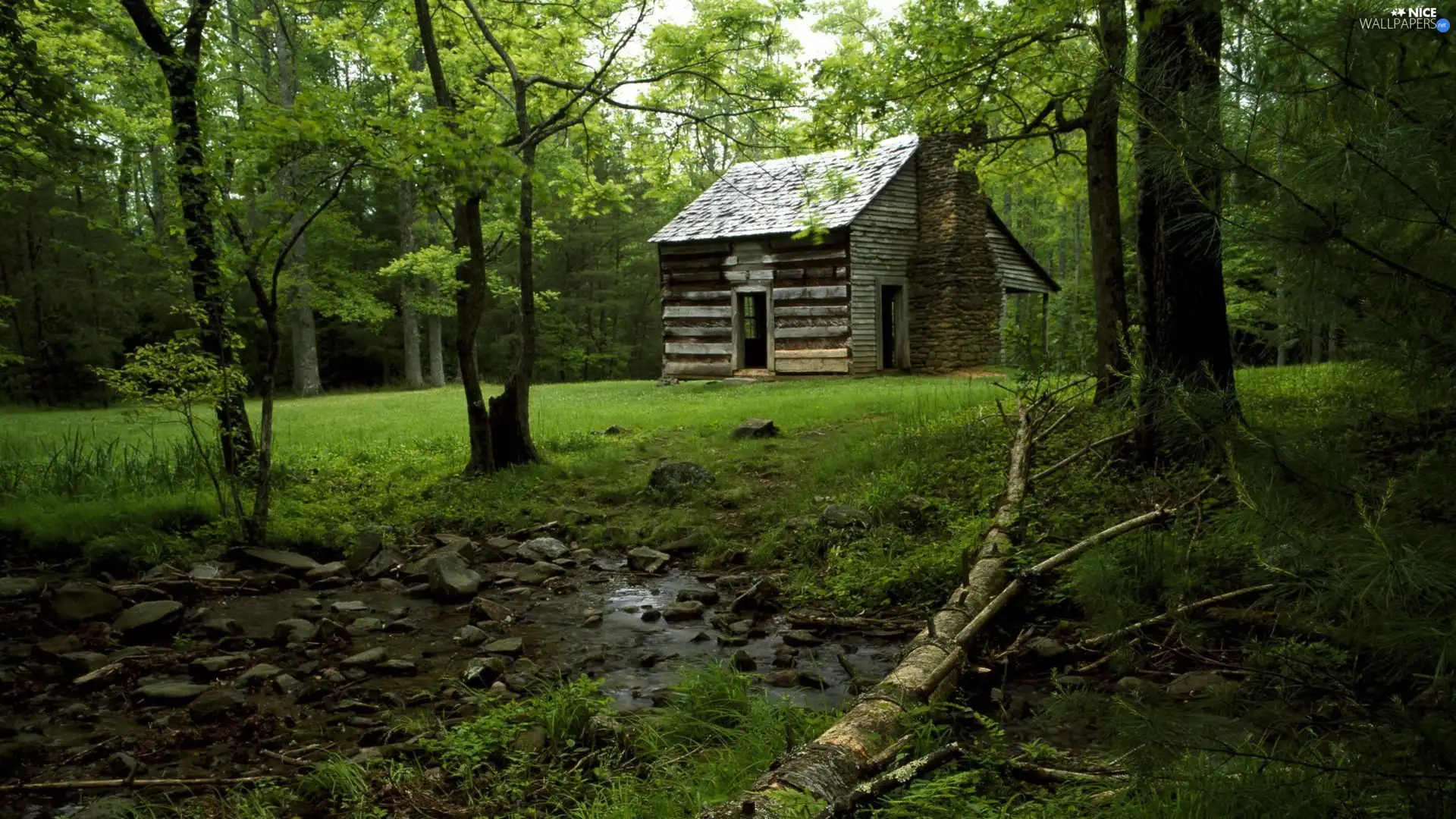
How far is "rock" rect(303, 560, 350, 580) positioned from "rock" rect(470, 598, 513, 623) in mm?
1626

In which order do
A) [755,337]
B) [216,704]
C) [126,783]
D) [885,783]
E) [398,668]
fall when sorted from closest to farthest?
[885,783], [126,783], [216,704], [398,668], [755,337]

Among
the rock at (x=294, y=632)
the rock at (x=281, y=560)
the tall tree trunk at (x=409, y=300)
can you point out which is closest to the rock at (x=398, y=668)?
the rock at (x=294, y=632)

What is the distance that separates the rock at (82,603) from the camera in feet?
18.7

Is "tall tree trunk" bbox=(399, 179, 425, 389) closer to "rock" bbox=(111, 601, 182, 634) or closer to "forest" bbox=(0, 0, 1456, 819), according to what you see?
"forest" bbox=(0, 0, 1456, 819)

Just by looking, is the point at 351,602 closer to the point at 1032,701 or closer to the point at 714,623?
the point at 714,623

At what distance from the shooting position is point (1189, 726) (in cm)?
227

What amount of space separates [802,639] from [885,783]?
2.68 meters

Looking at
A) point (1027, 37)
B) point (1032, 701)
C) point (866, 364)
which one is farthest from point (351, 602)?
point (866, 364)

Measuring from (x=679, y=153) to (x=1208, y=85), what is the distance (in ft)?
29.9

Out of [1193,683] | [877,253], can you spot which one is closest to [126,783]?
[1193,683]

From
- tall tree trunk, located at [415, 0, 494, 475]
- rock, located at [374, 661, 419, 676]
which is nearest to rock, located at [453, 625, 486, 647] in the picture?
rock, located at [374, 661, 419, 676]

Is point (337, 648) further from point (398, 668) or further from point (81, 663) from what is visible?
point (81, 663)

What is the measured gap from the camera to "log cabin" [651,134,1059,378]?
19.7 metres

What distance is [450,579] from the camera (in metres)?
6.48
